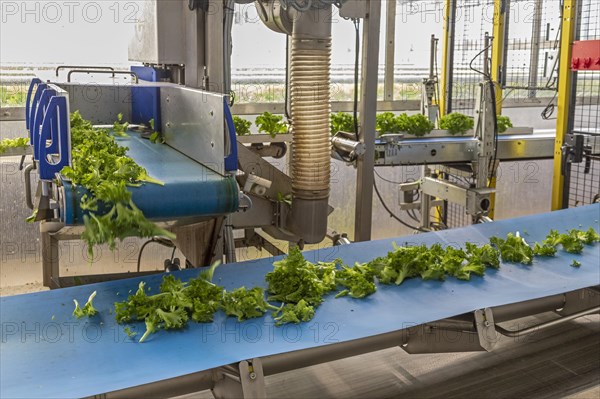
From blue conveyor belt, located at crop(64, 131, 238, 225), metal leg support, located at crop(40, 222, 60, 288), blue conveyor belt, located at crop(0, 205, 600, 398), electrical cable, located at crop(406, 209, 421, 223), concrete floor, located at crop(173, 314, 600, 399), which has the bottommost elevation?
concrete floor, located at crop(173, 314, 600, 399)

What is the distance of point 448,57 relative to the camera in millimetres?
6012

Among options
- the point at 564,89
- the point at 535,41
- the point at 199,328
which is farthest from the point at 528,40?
the point at 199,328

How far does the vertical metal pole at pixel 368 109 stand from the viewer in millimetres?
4004

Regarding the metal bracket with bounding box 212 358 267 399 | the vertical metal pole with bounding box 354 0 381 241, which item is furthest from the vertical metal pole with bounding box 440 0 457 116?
the metal bracket with bounding box 212 358 267 399

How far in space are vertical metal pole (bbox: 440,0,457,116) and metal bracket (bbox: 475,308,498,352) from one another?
149 inches

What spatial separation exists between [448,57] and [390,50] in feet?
2.02

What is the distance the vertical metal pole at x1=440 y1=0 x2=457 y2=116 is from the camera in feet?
19.2

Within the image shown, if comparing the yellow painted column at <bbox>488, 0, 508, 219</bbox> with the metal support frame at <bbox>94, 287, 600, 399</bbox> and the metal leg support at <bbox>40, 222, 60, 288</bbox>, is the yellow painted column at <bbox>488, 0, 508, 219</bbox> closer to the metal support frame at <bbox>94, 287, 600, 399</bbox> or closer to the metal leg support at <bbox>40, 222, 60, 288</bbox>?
the metal support frame at <bbox>94, 287, 600, 399</bbox>

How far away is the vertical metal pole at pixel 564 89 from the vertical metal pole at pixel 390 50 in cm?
195

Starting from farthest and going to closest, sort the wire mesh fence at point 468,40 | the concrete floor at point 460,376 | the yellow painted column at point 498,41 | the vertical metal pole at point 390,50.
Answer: the vertical metal pole at point 390,50
the wire mesh fence at point 468,40
the yellow painted column at point 498,41
the concrete floor at point 460,376

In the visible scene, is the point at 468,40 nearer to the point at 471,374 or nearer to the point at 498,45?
the point at 498,45

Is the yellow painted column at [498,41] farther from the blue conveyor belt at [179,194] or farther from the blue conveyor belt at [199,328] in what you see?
the blue conveyor belt at [179,194]

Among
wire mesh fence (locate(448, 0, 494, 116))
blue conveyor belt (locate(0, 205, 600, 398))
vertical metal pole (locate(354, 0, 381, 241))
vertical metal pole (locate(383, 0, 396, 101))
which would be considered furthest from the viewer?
vertical metal pole (locate(383, 0, 396, 101))

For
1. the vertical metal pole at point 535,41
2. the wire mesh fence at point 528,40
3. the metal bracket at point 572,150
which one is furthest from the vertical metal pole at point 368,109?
the vertical metal pole at point 535,41
